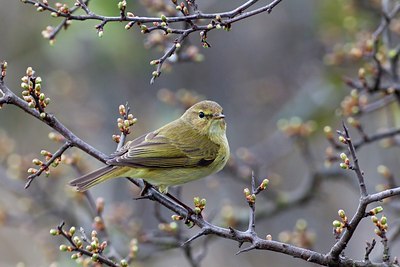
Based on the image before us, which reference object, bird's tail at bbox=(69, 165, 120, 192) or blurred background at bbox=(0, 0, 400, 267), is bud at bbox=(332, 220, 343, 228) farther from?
blurred background at bbox=(0, 0, 400, 267)

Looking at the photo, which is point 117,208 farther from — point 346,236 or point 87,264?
point 346,236

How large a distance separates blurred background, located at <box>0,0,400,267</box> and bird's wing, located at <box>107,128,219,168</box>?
0.56 m

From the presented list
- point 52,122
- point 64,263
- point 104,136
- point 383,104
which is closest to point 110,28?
point 104,136

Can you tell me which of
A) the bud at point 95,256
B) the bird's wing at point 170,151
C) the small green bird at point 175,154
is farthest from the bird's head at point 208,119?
the bud at point 95,256

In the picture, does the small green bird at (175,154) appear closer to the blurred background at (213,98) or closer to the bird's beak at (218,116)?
the bird's beak at (218,116)

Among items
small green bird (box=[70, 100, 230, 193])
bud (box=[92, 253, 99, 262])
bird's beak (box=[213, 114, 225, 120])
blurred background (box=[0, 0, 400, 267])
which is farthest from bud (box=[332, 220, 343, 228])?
bird's beak (box=[213, 114, 225, 120])

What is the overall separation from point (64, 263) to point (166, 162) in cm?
182

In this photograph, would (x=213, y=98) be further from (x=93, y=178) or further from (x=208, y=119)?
(x=93, y=178)

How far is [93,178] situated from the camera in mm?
4547

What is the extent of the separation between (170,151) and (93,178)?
872 millimetres

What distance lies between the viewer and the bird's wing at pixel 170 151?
4.89 m

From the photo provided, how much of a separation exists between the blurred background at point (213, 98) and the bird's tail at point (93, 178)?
35.8 inches

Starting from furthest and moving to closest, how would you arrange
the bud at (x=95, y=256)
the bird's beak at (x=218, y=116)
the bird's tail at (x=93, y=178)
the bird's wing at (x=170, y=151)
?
the bird's beak at (x=218, y=116) < the bird's wing at (x=170, y=151) < the bird's tail at (x=93, y=178) < the bud at (x=95, y=256)

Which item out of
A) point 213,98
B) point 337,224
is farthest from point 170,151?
point 213,98
